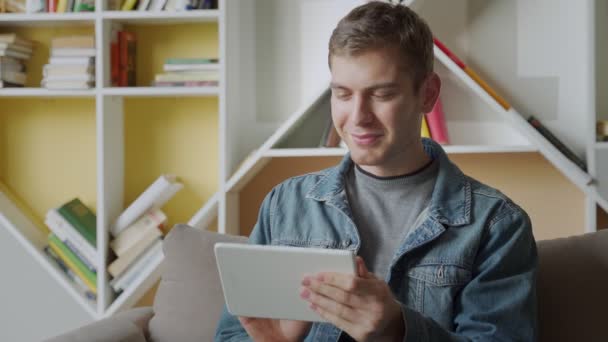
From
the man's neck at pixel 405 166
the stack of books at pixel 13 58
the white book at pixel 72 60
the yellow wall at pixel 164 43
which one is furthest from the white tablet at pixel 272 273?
the stack of books at pixel 13 58

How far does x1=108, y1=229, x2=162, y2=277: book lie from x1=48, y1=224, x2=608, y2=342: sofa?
647mm

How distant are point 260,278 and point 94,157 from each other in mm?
1922

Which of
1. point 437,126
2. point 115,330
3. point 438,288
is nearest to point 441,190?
point 438,288

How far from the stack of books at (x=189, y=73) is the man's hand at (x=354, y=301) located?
4.95ft

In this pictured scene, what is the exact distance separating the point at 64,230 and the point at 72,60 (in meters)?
0.63

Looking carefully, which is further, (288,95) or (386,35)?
(288,95)

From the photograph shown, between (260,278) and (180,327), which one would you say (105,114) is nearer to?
(180,327)

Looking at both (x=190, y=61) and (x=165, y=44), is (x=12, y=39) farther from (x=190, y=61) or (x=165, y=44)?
(x=190, y=61)

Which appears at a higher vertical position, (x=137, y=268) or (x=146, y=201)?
(x=146, y=201)

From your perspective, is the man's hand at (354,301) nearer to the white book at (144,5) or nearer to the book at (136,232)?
the book at (136,232)

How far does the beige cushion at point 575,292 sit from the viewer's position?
158 cm

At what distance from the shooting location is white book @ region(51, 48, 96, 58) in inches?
104

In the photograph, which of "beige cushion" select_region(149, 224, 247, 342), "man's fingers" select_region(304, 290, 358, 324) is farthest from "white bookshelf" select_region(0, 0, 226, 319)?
"man's fingers" select_region(304, 290, 358, 324)

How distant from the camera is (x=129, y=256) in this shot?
2693 mm
